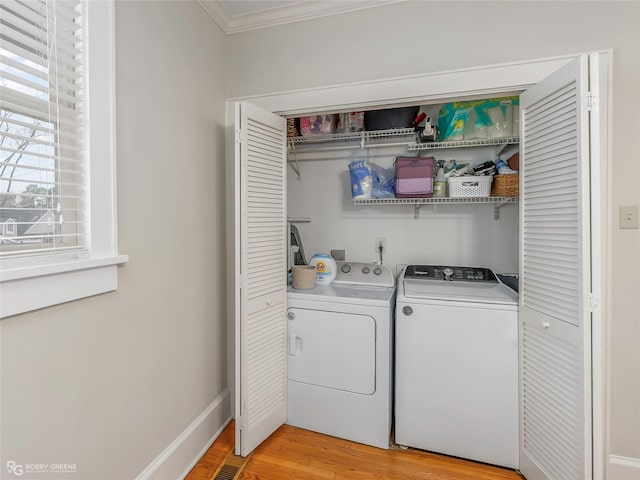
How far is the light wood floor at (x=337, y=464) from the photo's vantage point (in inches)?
64.0

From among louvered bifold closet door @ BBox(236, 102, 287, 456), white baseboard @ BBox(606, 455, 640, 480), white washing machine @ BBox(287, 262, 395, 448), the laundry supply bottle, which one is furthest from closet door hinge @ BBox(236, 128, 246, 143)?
white baseboard @ BBox(606, 455, 640, 480)

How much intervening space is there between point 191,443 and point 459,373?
1510 mm

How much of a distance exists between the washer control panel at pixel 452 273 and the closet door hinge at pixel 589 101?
1.19m

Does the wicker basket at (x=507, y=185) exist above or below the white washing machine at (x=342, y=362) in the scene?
above

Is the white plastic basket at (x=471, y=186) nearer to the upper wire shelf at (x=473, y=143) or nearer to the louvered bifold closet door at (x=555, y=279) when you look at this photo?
the upper wire shelf at (x=473, y=143)

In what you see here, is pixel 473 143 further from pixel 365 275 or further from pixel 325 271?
pixel 325 271

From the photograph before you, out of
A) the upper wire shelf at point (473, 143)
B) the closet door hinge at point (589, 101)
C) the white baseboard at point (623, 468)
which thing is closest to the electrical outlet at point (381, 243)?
the upper wire shelf at point (473, 143)

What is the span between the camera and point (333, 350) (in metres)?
1.90

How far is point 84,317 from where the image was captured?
1.09 m

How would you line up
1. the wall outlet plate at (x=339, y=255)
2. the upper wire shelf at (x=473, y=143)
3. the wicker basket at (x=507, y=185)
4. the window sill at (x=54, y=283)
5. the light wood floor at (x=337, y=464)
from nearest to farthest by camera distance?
1. the window sill at (x=54, y=283)
2. the light wood floor at (x=337, y=464)
3. the wicker basket at (x=507, y=185)
4. the upper wire shelf at (x=473, y=143)
5. the wall outlet plate at (x=339, y=255)

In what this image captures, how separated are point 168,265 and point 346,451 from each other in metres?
1.46

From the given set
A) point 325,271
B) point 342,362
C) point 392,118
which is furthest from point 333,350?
point 392,118

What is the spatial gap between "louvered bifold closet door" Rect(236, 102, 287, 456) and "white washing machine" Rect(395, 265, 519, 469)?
74 cm

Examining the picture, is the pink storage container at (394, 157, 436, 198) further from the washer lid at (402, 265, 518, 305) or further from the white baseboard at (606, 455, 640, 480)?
the white baseboard at (606, 455, 640, 480)
